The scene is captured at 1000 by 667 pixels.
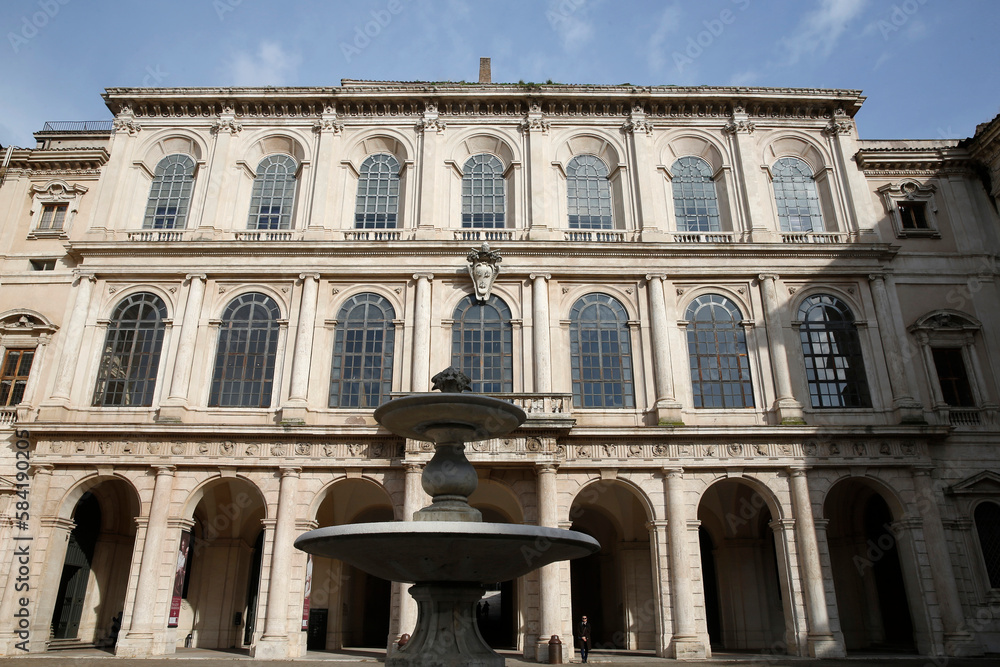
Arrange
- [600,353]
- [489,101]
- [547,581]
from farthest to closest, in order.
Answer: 1. [489,101]
2. [600,353]
3. [547,581]

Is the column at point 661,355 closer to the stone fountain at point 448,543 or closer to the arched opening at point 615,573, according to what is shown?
the arched opening at point 615,573

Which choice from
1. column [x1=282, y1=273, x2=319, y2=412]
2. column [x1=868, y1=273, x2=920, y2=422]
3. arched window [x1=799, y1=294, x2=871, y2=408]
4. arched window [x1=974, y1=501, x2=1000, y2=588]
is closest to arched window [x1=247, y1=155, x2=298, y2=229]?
column [x1=282, y1=273, x2=319, y2=412]

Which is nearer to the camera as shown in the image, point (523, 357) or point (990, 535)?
point (990, 535)

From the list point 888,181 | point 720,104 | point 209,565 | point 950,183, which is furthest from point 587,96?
point 209,565

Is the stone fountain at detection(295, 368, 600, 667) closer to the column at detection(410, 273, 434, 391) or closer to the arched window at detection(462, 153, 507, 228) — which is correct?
the column at detection(410, 273, 434, 391)

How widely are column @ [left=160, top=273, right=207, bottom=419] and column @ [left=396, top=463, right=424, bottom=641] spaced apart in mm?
6648

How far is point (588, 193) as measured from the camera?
75.6 ft

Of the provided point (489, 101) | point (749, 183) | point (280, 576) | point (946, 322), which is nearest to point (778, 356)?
point (946, 322)

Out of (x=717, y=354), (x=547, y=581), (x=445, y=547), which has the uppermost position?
(x=717, y=354)

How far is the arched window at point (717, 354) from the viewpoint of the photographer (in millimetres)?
20031

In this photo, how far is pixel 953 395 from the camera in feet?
67.0

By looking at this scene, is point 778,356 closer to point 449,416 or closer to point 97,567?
point 449,416

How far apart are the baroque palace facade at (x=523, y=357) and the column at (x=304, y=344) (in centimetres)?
11

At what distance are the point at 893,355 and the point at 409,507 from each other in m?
14.2
